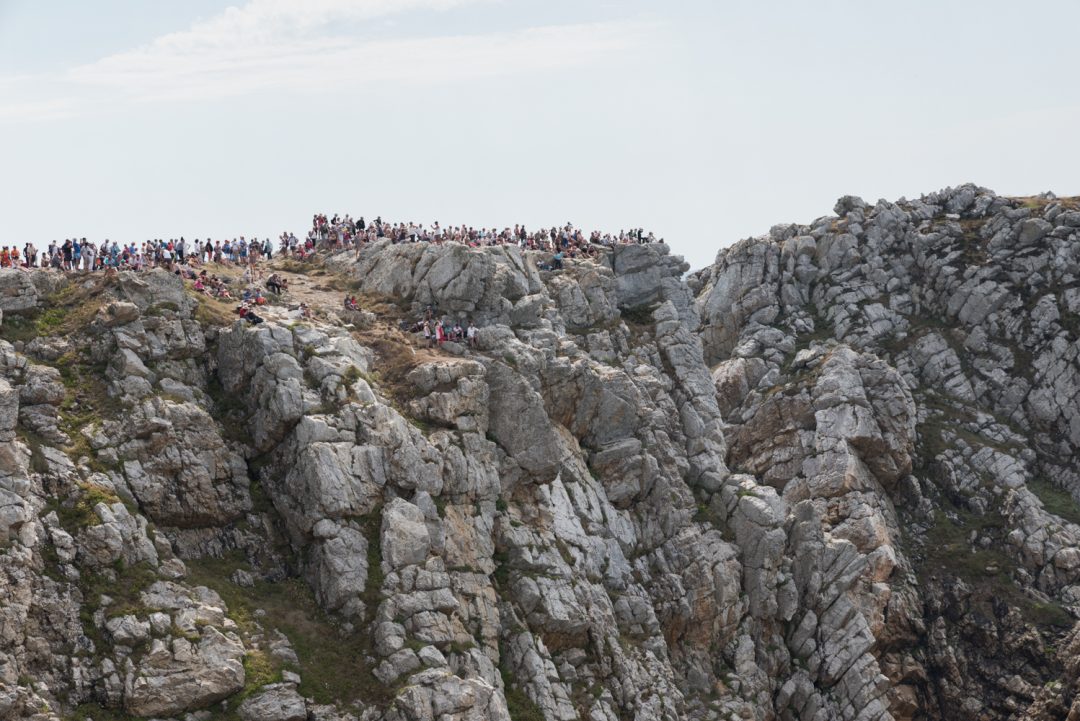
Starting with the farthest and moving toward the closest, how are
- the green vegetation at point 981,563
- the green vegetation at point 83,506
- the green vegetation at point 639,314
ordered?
the green vegetation at point 639,314 < the green vegetation at point 981,563 < the green vegetation at point 83,506

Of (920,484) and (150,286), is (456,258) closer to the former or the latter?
(150,286)

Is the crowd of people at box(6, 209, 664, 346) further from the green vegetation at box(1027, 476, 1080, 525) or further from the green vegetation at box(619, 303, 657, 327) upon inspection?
the green vegetation at box(1027, 476, 1080, 525)

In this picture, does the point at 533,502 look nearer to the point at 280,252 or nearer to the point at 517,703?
the point at 517,703

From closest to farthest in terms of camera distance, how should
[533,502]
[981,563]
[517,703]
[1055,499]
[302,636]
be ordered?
[302,636], [517,703], [533,502], [981,563], [1055,499]

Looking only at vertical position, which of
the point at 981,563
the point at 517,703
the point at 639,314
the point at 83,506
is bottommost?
the point at 517,703

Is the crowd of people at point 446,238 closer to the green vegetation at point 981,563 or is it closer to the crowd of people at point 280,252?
the crowd of people at point 280,252

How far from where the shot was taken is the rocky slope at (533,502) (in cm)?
5075

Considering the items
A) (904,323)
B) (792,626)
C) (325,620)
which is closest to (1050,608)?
(792,626)

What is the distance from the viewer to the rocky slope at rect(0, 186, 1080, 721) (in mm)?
50750

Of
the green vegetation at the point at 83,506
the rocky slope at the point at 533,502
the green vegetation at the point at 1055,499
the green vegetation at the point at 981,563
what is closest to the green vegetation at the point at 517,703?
the rocky slope at the point at 533,502

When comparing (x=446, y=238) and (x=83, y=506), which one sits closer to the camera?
(x=83, y=506)

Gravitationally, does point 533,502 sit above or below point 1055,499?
below

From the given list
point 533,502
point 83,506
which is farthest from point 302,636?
point 533,502

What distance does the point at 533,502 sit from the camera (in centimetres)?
6575
